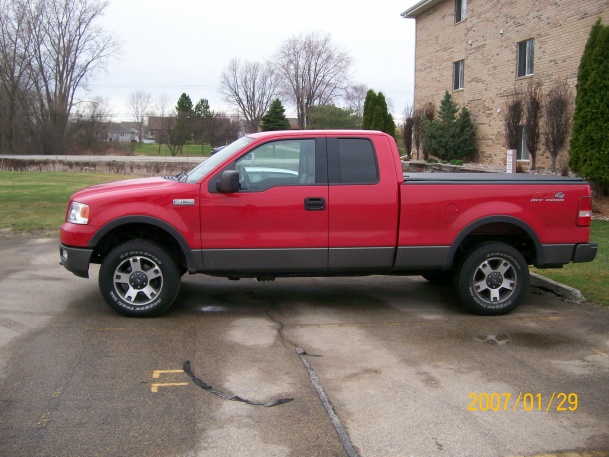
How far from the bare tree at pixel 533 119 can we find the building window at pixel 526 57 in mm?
1745

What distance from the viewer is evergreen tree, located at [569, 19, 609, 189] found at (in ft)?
48.4

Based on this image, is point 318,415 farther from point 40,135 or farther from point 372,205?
point 40,135

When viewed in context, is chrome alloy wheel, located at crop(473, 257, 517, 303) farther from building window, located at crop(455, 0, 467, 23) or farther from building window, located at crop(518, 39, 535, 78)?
building window, located at crop(455, 0, 467, 23)

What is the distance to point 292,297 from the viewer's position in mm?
7891

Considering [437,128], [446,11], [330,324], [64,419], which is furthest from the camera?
[446,11]

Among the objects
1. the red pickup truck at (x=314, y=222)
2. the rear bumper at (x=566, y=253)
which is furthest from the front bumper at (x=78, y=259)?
the rear bumper at (x=566, y=253)

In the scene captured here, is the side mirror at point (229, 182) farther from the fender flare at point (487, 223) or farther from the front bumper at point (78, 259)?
the fender flare at point (487, 223)

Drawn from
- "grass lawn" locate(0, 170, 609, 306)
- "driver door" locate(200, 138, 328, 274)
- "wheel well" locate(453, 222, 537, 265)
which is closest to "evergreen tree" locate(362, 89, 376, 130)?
"grass lawn" locate(0, 170, 609, 306)

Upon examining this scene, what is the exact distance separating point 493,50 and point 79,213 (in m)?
21.7

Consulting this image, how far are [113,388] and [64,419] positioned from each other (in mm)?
591

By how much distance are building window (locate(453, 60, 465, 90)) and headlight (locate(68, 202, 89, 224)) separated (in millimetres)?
24466

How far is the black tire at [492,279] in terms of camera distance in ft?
23.3

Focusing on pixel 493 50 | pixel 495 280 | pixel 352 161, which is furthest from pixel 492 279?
pixel 493 50

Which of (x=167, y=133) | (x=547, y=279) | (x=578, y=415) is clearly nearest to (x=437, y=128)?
(x=547, y=279)
